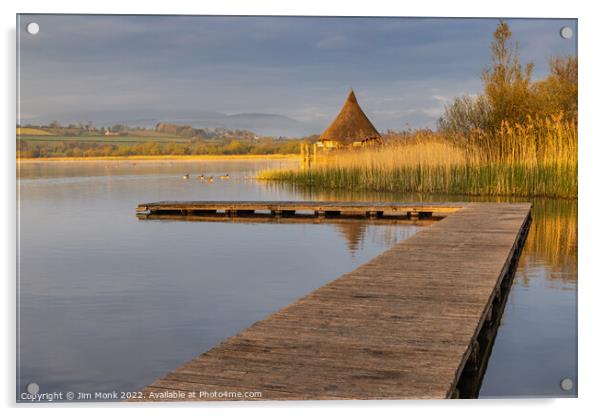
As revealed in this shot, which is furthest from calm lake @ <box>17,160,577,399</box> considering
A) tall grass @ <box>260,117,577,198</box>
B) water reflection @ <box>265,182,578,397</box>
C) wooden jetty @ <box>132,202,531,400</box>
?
tall grass @ <box>260,117,577,198</box>

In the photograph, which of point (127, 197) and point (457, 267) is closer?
point (457, 267)

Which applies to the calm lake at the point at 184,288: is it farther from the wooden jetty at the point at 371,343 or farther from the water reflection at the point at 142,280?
the wooden jetty at the point at 371,343

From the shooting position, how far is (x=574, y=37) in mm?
4059

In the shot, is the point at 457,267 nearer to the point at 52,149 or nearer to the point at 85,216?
the point at 52,149

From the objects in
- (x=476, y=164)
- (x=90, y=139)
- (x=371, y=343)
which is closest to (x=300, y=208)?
(x=476, y=164)

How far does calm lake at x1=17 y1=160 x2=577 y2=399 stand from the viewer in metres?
3.74

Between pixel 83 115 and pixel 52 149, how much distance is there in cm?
58

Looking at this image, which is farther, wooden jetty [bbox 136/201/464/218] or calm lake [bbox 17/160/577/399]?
wooden jetty [bbox 136/201/464/218]

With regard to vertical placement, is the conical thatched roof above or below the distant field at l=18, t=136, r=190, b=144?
above

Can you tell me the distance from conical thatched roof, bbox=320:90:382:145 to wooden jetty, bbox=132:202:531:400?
71.2ft

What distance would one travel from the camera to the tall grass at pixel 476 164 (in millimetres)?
11125

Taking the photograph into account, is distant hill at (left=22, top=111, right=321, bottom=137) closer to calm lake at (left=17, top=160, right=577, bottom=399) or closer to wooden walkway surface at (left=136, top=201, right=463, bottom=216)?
calm lake at (left=17, top=160, right=577, bottom=399)

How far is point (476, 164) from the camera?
488 inches
